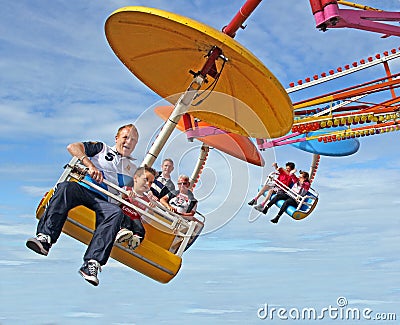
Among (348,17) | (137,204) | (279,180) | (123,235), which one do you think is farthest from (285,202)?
(348,17)

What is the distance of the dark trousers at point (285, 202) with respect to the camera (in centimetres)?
1524

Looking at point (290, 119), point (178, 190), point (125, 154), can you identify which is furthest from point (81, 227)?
point (290, 119)

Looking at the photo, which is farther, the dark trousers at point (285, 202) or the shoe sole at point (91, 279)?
the dark trousers at point (285, 202)

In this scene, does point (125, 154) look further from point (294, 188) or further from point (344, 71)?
point (294, 188)

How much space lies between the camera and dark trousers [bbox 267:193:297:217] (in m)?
15.2

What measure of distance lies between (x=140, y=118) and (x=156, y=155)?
0.59 m

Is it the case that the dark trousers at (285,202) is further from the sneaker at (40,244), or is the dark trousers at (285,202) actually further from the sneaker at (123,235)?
the sneaker at (40,244)

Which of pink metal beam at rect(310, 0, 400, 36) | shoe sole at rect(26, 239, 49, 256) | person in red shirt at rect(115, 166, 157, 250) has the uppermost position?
pink metal beam at rect(310, 0, 400, 36)

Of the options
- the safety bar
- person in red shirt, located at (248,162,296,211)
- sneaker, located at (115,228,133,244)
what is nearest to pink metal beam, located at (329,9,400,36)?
sneaker, located at (115,228,133,244)

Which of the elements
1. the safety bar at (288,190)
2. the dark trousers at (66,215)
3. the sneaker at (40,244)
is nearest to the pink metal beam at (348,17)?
the dark trousers at (66,215)

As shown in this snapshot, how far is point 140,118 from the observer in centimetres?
718

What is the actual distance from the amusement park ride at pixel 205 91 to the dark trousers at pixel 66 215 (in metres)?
0.13

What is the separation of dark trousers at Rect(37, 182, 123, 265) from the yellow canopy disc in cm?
224

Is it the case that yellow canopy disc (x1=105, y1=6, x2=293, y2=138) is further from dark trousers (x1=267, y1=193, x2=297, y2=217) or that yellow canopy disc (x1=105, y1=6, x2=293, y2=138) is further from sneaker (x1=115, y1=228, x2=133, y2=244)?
dark trousers (x1=267, y1=193, x2=297, y2=217)
